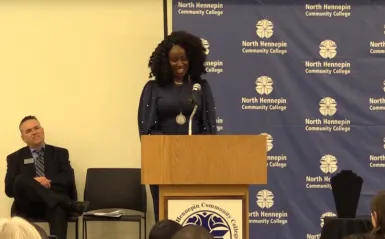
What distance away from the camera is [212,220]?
127 inches

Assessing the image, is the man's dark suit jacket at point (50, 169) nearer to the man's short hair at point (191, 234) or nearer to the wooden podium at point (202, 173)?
the wooden podium at point (202, 173)

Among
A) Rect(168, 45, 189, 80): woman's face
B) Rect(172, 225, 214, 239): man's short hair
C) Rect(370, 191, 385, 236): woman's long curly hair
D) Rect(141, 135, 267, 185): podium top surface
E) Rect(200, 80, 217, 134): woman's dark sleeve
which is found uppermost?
Rect(168, 45, 189, 80): woman's face

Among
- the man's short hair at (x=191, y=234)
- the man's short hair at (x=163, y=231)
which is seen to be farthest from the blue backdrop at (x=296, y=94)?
the man's short hair at (x=191, y=234)

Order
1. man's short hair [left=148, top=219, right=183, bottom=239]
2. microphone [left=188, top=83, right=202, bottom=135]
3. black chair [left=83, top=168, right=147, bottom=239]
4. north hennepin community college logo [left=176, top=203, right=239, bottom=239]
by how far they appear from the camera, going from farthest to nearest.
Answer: black chair [left=83, top=168, right=147, bottom=239] → microphone [left=188, top=83, right=202, bottom=135] → north hennepin community college logo [left=176, top=203, right=239, bottom=239] → man's short hair [left=148, top=219, right=183, bottom=239]

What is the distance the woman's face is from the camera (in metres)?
3.99

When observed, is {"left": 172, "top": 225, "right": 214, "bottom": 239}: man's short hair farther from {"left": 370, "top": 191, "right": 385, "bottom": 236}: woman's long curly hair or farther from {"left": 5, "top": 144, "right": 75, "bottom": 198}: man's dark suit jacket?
{"left": 5, "top": 144, "right": 75, "bottom": 198}: man's dark suit jacket

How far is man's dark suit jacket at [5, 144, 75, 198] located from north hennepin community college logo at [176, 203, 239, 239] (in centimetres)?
227

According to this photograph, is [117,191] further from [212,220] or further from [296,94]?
[212,220]

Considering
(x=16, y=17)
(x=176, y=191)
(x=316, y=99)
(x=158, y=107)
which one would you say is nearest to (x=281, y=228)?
(x=316, y=99)

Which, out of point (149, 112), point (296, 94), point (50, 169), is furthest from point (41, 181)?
point (296, 94)

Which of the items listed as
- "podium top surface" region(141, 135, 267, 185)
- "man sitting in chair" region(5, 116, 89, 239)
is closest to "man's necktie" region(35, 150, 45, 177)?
"man sitting in chair" region(5, 116, 89, 239)

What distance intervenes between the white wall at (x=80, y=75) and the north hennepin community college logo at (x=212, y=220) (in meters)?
2.52

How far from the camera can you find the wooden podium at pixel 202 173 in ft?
10.6

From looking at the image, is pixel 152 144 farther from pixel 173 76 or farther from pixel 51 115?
pixel 51 115
